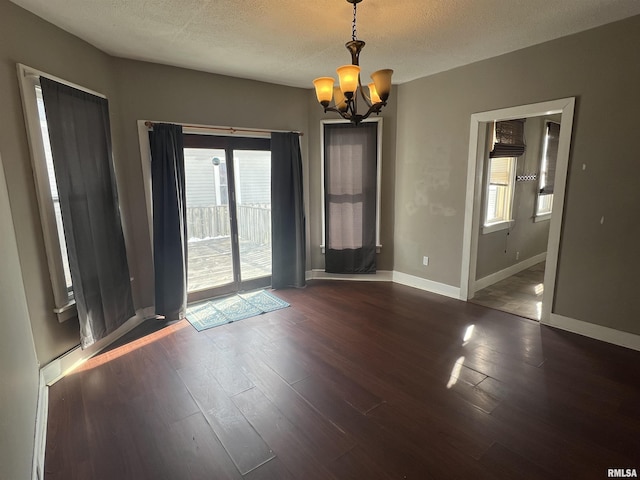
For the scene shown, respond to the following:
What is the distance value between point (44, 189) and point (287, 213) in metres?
2.57

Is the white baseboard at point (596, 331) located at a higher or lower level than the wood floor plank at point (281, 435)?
higher

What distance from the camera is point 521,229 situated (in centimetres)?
509

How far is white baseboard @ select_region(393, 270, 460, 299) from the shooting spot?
167 inches

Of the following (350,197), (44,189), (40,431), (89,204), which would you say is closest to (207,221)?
(89,204)

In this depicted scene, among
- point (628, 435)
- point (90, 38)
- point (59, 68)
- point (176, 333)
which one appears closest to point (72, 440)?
point (176, 333)

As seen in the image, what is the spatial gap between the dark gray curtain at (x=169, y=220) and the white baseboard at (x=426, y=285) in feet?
9.46

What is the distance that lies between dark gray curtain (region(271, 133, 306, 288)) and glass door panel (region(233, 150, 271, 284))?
16 cm

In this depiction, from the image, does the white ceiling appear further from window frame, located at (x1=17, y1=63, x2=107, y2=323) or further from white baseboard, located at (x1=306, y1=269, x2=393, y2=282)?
white baseboard, located at (x1=306, y1=269, x2=393, y2=282)

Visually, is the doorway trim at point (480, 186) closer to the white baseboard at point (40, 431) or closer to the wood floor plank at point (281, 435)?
the wood floor plank at point (281, 435)

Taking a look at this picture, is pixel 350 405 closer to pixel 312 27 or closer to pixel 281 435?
pixel 281 435

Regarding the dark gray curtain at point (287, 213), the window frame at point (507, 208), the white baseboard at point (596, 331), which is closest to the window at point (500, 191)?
the window frame at point (507, 208)

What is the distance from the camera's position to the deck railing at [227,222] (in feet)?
12.9

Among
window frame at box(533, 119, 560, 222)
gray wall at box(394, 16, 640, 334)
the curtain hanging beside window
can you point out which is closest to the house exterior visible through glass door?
gray wall at box(394, 16, 640, 334)

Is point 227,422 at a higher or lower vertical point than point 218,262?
lower
